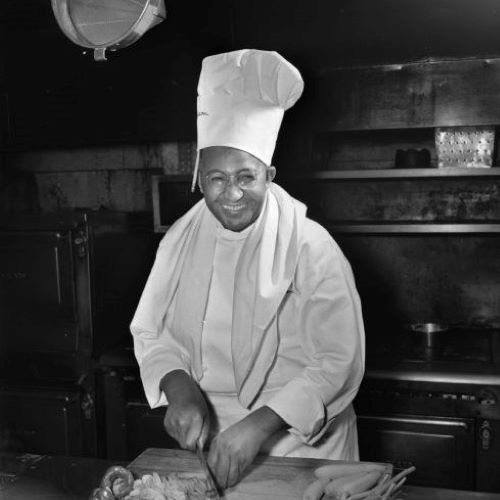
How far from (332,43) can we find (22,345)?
6.51 feet

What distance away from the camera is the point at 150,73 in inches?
127

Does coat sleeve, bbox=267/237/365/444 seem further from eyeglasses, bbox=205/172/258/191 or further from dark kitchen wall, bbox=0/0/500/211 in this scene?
dark kitchen wall, bbox=0/0/500/211

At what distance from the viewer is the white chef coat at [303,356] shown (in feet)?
5.60

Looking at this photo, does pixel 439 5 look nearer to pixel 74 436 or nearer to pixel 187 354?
pixel 187 354

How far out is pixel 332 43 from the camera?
3.02 meters

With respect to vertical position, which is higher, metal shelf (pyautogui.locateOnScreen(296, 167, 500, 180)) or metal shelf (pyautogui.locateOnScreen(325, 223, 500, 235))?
metal shelf (pyautogui.locateOnScreen(296, 167, 500, 180))

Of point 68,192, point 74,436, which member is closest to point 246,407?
point 74,436

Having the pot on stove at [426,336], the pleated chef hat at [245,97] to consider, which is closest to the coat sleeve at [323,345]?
the pleated chef hat at [245,97]

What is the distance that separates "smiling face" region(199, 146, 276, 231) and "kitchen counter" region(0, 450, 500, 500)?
2.13 ft

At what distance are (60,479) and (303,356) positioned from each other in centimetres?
70

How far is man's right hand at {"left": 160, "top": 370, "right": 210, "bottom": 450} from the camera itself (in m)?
1.61

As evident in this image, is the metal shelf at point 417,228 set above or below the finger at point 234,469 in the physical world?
above

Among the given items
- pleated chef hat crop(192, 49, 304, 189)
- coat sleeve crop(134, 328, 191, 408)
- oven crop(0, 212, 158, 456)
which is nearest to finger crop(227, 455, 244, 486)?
coat sleeve crop(134, 328, 191, 408)

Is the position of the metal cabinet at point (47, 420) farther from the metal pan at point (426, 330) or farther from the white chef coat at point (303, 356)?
the metal pan at point (426, 330)
